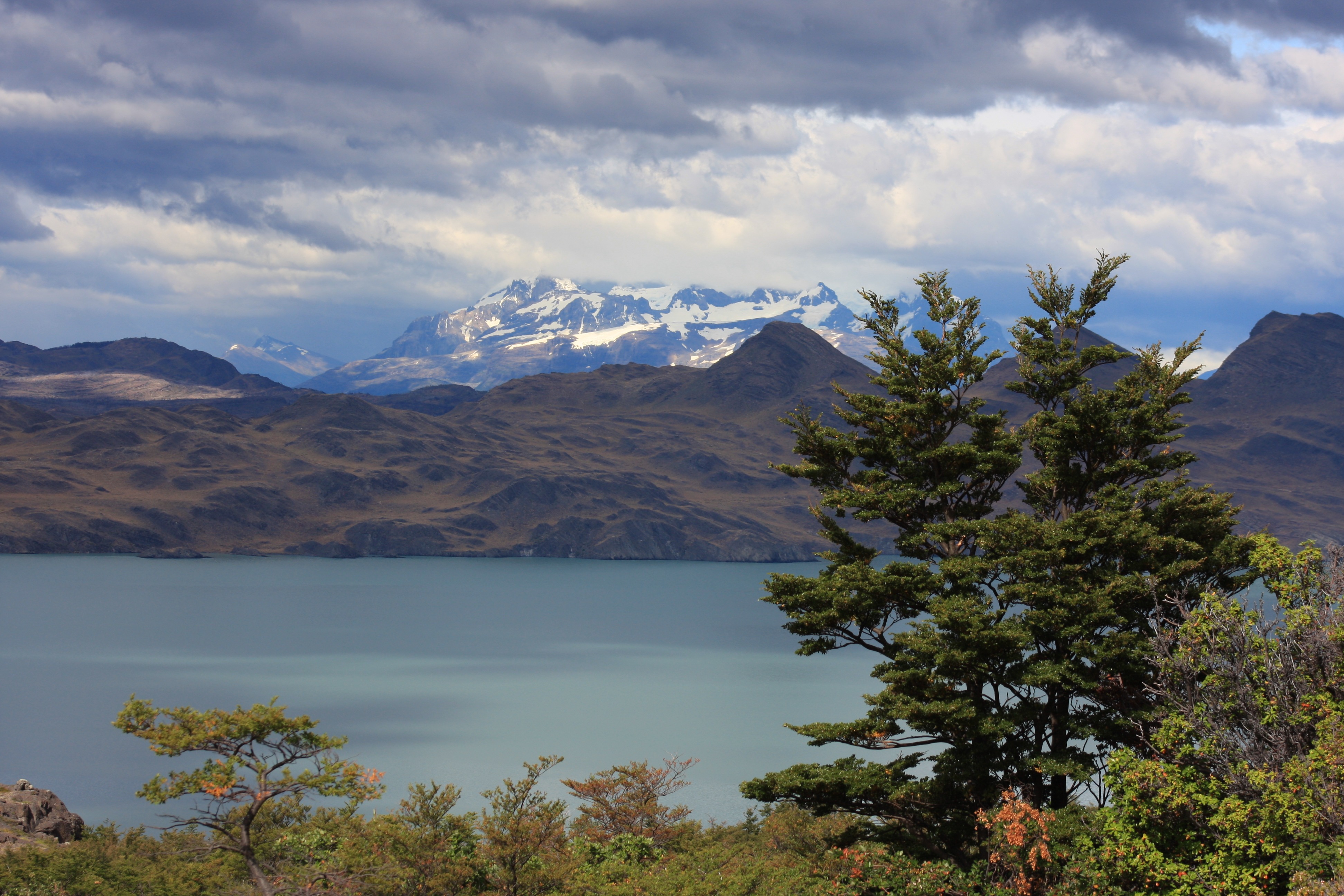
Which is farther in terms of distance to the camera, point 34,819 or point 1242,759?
point 34,819

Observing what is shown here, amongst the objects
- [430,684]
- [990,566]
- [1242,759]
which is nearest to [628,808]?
[990,566]

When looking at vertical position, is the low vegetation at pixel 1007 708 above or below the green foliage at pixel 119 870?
above

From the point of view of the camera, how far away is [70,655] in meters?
125

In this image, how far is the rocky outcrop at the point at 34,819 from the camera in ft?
117

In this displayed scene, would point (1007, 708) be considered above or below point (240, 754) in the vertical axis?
above

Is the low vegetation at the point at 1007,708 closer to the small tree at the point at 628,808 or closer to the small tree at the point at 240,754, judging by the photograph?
the small tree at the point at 240,754

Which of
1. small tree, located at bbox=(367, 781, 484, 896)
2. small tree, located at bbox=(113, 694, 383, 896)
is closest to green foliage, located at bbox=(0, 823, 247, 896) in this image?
small tree, located at bbox=(113, 694, 383, 896)

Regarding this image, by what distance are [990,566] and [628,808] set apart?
29.5m

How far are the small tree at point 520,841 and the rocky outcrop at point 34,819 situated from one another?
16.1m

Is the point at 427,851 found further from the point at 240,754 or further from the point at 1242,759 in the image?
the point at 1242,759

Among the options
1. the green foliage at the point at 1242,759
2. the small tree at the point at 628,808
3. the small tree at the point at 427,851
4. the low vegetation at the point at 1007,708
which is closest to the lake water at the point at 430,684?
the small tree at the point at 628,808

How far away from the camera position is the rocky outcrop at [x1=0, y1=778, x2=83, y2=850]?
117ft

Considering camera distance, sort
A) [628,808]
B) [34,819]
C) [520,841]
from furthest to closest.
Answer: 1. [628,808]
2. [34,819]
3. [520,841]

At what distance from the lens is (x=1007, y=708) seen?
88.6ft
